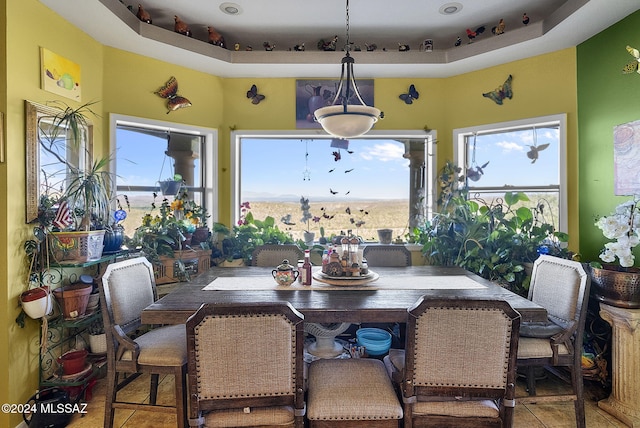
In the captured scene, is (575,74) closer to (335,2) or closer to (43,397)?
(335,2)

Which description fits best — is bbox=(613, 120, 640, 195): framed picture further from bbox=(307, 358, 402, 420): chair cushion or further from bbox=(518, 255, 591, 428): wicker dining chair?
bbox=(307, 358, 402, 420): chair cushion

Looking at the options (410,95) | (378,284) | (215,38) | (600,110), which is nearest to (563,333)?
(378,284)

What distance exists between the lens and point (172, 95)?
10.5 ft

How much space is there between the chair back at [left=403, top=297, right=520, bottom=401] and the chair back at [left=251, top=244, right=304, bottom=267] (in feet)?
5.44

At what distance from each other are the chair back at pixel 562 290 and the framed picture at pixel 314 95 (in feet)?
7.19

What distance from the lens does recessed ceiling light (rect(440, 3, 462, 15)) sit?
271 cm

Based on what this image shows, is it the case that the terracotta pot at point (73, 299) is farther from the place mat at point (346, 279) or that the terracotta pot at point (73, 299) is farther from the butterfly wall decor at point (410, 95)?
the butterfly wall decor at point (410, 95)

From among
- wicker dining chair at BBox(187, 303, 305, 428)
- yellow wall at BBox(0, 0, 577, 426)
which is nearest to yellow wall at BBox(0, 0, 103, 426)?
yellow wall at BBox(0, 0, 577, 426)

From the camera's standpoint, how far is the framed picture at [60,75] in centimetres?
223

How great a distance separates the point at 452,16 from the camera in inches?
114

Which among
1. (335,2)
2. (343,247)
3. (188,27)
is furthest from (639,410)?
(188,27)

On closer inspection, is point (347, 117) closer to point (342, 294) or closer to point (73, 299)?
point (342, 294)

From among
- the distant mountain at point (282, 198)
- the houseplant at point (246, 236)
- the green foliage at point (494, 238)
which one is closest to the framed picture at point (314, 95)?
the distant mountain at point (282, 198)

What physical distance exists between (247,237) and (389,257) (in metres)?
1.39
